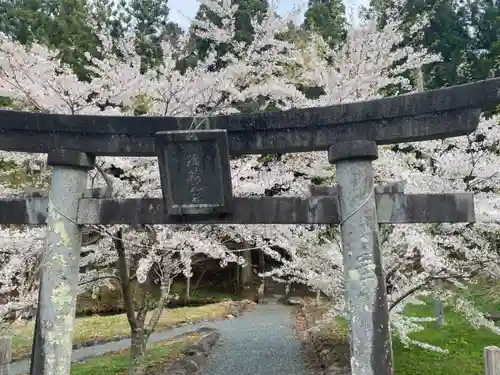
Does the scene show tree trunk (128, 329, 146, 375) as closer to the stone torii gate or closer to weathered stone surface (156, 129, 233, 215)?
the stone torii gate

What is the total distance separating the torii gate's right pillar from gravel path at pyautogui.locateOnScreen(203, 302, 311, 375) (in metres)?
6.39

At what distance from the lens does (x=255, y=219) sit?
Answer: 416 centimetres

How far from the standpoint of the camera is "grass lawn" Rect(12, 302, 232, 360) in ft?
41.0

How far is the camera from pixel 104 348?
13.1m

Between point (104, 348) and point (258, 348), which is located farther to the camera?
point (104, 348)

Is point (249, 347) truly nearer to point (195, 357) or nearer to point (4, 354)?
point (195, 357)

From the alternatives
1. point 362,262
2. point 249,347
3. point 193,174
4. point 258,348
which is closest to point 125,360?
point 249,347

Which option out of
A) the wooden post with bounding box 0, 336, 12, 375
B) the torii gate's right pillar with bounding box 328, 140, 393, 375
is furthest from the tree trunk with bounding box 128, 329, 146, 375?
the torii gate's right pillar with bounding box 328, 140, 393, 375

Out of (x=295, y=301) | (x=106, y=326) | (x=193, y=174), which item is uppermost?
(x=193, y=174)

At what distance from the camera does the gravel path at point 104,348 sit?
1051 centimetres

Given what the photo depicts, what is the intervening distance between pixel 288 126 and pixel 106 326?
13.5 m

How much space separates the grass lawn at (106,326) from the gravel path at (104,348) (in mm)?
348

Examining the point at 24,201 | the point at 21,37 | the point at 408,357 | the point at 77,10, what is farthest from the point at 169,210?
the point at 77,10

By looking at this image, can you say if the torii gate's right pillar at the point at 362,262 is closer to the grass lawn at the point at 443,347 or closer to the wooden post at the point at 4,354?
the wooden post at the point at 4,354
